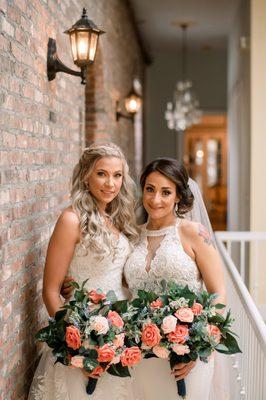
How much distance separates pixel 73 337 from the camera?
8.77 feet

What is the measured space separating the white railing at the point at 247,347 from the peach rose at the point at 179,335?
297 millimetres

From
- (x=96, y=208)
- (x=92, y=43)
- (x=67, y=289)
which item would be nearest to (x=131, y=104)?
(x=92, y=43)

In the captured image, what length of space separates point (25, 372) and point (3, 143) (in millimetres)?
1192

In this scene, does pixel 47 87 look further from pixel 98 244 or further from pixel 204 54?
pixel 204 54

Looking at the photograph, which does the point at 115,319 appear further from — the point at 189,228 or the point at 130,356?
the point at 189,228

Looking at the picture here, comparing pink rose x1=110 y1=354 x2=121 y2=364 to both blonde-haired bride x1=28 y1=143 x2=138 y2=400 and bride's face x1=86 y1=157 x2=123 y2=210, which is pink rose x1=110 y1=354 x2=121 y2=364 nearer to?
blonde-haired bride x1=28 y1=143 x2=138 y2=400

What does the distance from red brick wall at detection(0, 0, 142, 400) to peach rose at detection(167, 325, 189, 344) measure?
2.24ft

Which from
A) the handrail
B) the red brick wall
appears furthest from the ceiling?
the handrail

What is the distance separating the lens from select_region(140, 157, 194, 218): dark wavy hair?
3.14m

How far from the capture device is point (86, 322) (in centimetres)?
271

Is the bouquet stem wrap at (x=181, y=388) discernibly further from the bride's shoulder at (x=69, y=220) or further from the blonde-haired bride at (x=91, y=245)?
the bride's shoulder at (x=69, y=220)

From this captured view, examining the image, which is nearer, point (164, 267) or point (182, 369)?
point (182, 369)

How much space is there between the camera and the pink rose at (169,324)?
2.72 metres

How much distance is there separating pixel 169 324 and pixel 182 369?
0.91ft
